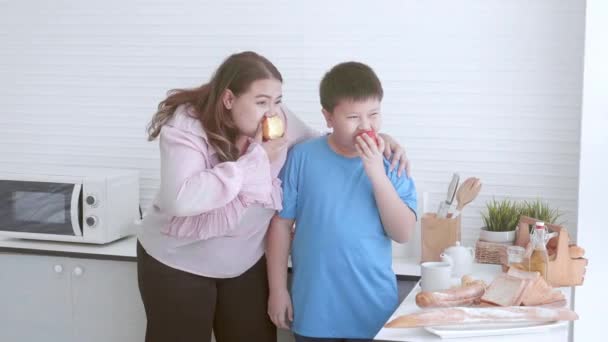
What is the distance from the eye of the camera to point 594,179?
109 inches

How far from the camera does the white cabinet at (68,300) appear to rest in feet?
9.95

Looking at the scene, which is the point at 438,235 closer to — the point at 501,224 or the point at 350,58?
the point at 501,224

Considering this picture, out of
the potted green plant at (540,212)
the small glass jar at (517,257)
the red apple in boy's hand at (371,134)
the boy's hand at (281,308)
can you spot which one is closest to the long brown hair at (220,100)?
the red apple in boy's hand at (371,134)

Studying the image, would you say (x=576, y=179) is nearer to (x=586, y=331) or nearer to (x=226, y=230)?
(x=586, y=331)

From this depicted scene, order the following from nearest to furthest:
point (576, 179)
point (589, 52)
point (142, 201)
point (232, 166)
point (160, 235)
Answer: point (232, 166)
point (160, 235)
point (589, 52)
point (576, 179)
point (142, 201)

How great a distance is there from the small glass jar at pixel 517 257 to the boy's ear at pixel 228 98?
96 cm

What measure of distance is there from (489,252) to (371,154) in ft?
2.73

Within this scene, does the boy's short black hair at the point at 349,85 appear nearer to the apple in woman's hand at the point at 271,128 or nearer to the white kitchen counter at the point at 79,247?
the apple in woman's hand at the point at 271,128

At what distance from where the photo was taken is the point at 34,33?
11.7 feet

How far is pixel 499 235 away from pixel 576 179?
0.37m

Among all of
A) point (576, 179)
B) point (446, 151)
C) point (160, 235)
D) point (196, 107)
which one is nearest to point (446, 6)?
point (446, 151)

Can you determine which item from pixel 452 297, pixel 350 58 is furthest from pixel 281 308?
pixel 350 58

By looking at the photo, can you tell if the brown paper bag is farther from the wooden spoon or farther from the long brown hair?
the long brown hair

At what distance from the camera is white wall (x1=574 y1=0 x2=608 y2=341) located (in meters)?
2.71
